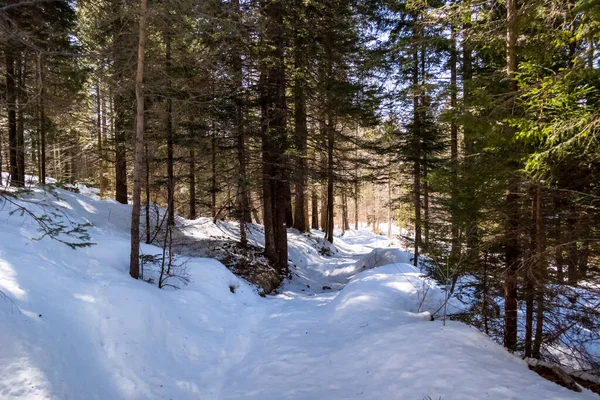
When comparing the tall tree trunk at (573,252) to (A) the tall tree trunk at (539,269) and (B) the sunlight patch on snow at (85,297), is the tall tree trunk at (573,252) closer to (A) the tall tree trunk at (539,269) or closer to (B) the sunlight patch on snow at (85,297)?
(A) the tall tree trunk at (539,269)

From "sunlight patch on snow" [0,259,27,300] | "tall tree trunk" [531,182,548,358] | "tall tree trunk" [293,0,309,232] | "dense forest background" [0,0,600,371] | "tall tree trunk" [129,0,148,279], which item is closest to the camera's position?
"sunlight patch on snow" [0,259,27,300]

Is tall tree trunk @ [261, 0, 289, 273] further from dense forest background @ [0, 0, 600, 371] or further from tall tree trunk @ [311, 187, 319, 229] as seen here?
tall tree trunk @ [311, 187, 319, 229]

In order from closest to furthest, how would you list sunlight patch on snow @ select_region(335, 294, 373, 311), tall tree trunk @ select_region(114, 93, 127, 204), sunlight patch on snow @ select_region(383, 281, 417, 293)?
sunlight patch on snow @ select_region(335, 294, 373, 311) → sunlight patch on snow @ select_region(383, 281, 417, 293) → tall tree trunk @ select_region(114, 93, 127, 204)

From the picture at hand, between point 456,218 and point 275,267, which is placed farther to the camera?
point 275,267

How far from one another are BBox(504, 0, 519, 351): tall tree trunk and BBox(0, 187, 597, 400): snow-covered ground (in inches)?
25.6

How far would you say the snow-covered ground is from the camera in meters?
3.67

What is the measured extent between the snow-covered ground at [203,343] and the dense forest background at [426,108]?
1.18 m

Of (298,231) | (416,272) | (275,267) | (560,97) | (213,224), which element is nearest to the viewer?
(560,97)

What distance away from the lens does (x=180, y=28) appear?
6391mm

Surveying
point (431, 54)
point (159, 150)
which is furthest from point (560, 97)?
point (159, 150)

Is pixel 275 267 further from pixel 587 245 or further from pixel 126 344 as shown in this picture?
pixel 587 245

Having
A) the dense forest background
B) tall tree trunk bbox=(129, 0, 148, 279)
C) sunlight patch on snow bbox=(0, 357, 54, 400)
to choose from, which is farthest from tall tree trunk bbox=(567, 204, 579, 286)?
tall tree trunk bbox=(129, 0, 148, 279)

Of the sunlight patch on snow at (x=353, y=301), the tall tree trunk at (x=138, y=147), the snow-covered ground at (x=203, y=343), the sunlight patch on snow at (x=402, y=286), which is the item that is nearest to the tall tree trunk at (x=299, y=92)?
the sunlight patch on snow at (x=402, y=286)

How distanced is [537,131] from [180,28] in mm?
6368
